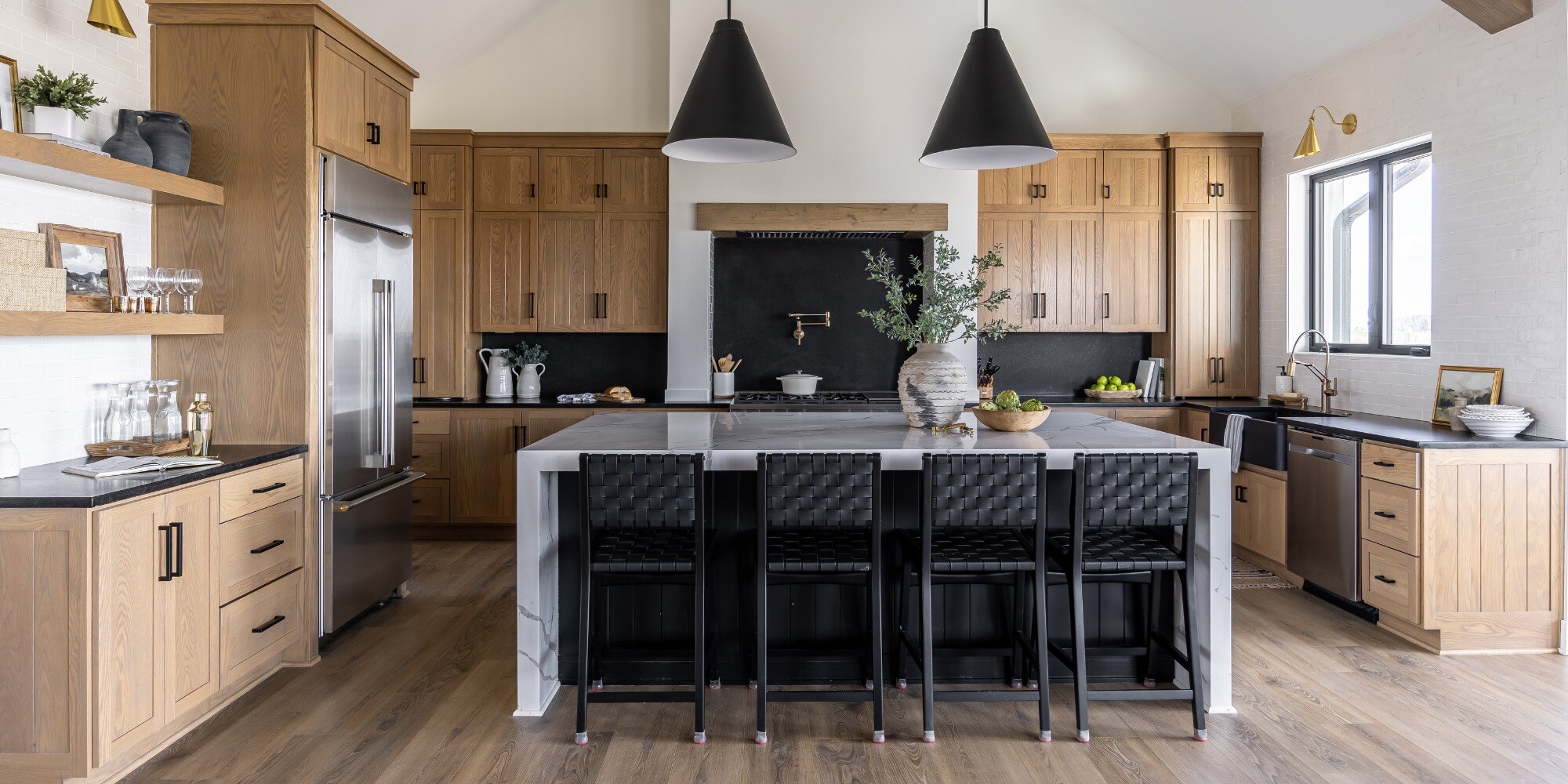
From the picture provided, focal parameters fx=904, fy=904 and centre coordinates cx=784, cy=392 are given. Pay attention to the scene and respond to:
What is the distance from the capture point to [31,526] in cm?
249

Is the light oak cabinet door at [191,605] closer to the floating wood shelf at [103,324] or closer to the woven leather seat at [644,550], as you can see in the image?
the floating wood shelf at [103,324]

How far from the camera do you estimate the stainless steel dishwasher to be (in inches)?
166

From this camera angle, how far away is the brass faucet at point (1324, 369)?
5.07 meters

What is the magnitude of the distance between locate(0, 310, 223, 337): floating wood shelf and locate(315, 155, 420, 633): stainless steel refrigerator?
0.44m

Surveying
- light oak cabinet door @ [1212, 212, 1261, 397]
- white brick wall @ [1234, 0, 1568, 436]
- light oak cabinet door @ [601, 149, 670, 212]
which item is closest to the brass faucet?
white brick wall @ [1234, 0, 1568, 436]

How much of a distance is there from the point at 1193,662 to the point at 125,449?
375 cm

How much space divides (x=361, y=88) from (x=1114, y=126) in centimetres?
492

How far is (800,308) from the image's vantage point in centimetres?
653

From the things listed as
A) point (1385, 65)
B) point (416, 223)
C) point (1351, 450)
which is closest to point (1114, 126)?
point (1385, 65)

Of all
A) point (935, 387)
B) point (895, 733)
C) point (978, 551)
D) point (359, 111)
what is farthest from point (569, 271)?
point (895, 733)

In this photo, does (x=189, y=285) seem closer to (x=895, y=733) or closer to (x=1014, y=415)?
(x=895, y=733)

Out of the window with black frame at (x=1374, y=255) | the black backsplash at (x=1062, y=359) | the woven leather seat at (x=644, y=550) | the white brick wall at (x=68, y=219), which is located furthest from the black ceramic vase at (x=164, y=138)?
the window with black frame at (x=1374, y=255)

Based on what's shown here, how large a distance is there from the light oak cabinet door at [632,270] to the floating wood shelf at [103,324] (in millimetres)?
2828

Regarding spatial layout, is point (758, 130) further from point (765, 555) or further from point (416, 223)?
point (416, 223)
